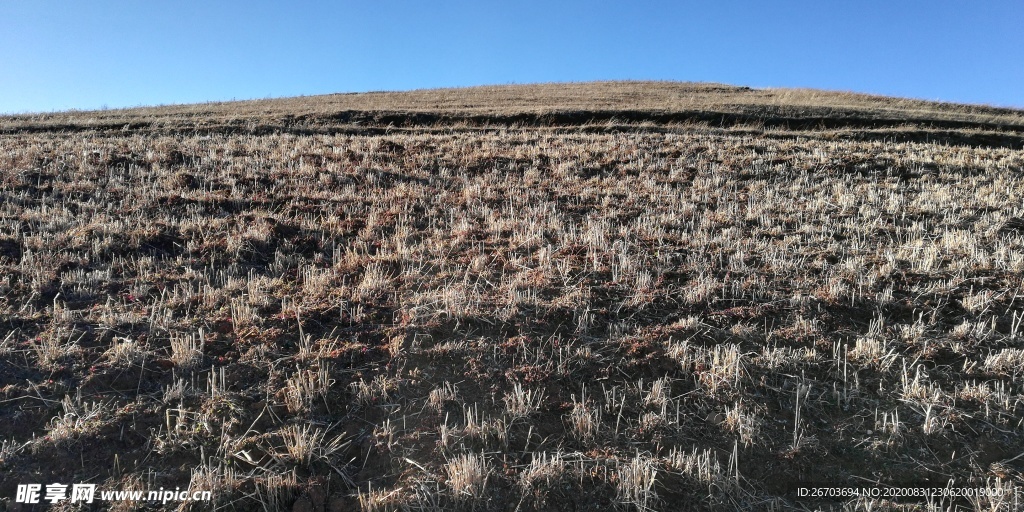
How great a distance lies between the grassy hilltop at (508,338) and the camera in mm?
3959

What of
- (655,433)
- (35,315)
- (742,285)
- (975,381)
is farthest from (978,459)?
(35,315)

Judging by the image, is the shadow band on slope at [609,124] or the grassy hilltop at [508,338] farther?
the shadow band on slope at [609,124]

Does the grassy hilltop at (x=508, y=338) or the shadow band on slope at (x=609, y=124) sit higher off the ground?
the shadow band on slope at (x=609, y=124)

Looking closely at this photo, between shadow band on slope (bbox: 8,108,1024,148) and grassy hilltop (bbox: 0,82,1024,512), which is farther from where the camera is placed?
shadow band on slope (bbox: 8,108,1024,148)

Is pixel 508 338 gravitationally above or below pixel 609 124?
below

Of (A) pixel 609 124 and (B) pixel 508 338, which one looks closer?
(B) pixel 508 338

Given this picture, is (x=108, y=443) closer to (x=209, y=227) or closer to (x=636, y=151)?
(x=209, y=227)

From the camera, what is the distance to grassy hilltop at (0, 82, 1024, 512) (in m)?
3.96

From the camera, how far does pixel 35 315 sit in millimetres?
5859

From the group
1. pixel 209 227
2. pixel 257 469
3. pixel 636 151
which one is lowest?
pixel 257 469

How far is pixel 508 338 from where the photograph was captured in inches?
222

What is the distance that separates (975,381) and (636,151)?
10580mm

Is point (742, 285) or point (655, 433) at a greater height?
point (742, 285)

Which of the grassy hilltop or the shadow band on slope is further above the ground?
the shadow band on slope
